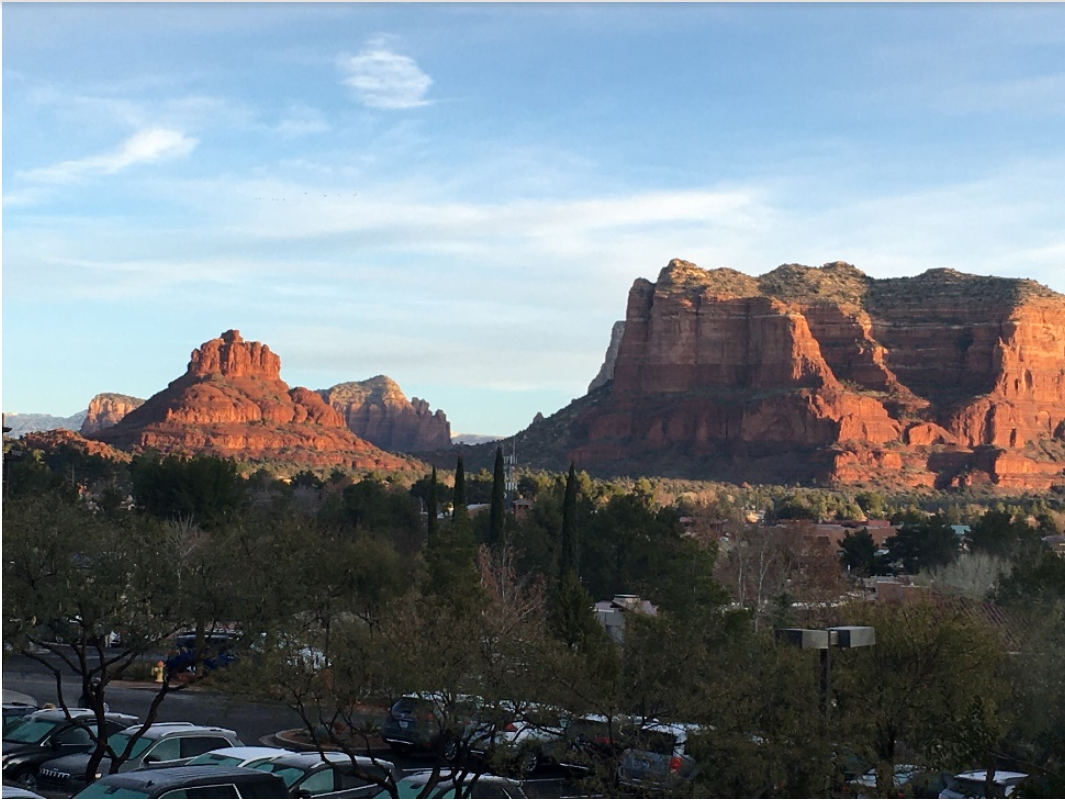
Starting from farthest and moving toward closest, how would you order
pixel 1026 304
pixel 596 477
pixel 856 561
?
pixel 1026 304 → pixel 596 477 → pixel 856 561

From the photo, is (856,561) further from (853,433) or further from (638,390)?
(638,390)

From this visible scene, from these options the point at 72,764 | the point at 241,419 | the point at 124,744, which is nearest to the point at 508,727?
the point at 124,744

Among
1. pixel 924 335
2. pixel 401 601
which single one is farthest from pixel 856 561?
pixel 924 335

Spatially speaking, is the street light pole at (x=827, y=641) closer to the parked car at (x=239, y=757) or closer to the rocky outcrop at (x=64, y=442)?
the parked car at (x=239, y=757)

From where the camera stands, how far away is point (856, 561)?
249 feet

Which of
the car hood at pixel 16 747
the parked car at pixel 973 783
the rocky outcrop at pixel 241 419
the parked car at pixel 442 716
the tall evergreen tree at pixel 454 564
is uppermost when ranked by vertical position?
the rocky outcrop at pixel 241 419

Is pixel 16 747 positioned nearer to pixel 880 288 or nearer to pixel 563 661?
pixel 563 661

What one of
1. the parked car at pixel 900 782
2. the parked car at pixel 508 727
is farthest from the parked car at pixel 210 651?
the parked car at pixel 900 782

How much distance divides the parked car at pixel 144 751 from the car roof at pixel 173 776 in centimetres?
389

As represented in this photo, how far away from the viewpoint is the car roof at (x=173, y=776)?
1778 centimetres

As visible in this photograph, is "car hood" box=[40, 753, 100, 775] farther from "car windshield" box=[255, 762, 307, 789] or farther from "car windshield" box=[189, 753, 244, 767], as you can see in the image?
"car windshield" box=[255, 762, 307, 789]

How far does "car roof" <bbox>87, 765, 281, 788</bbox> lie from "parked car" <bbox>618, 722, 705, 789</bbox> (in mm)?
5729

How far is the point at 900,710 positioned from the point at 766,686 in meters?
2.59

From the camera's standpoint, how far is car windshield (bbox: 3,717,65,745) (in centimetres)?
2581
